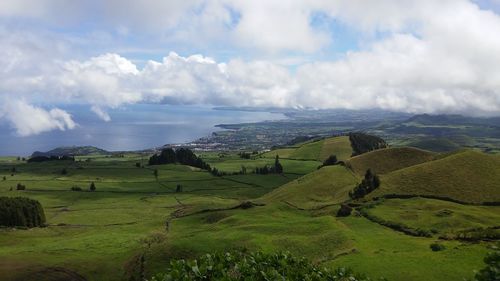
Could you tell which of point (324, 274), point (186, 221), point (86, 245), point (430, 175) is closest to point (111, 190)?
point (186, 221)

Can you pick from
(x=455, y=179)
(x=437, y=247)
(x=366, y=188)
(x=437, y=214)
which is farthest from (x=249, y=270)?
(x=455, y=179)

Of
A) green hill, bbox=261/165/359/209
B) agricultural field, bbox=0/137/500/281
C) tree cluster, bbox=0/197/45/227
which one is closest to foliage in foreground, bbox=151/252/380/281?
agricultural field, bbox=0/137/500/281

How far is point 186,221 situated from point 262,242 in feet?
114

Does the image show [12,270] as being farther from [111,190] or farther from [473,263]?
[111,190]

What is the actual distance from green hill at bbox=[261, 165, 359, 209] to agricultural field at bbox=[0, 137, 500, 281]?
0.26 m

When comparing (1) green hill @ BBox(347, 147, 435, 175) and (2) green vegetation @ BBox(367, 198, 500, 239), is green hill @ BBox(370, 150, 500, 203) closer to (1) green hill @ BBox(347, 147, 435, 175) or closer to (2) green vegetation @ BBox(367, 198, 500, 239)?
(2) green vegetation @ BBox(367, 198, 500, 239)

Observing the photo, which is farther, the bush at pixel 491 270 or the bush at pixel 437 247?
the bush at pixel 437 247

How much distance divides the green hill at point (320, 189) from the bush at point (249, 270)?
257 feet

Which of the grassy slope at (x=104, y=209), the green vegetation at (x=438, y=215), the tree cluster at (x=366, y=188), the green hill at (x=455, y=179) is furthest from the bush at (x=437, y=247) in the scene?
the tree cluster at (x=366, y=188)

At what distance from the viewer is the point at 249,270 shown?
54.5ft

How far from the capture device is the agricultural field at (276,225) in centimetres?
5212

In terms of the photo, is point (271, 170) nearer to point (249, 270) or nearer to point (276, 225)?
point (276, 225)

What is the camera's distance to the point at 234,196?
456ft

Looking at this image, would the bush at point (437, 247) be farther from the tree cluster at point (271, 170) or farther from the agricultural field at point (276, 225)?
the tree cluster at point (271, 170)
